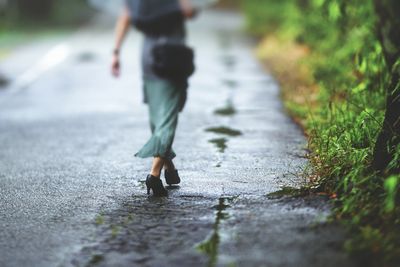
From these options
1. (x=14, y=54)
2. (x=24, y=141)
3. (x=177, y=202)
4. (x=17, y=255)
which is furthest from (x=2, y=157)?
(x=14, y=54)

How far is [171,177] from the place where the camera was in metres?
6.34

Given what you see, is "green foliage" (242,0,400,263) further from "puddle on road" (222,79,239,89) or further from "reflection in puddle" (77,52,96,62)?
"reflection in puddle" (77,52,96,62)

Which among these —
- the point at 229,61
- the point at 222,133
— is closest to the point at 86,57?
the point at 229,61

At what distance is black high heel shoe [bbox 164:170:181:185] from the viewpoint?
20.7 ft

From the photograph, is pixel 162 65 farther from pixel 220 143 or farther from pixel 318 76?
pixel 318 76

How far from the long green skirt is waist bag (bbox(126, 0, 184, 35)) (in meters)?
0.43

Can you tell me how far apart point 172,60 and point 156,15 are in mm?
383

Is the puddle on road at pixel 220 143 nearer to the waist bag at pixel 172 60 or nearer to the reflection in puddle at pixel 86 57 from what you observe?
the waist bag at pixel 172 60

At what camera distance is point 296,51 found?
1659cm

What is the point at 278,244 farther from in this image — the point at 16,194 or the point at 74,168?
the point at 74,168

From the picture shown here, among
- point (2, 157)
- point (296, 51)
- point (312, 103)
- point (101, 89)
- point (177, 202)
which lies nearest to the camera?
point (177, 202)

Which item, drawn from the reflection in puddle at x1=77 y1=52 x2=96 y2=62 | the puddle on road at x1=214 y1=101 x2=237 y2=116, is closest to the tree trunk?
Answer: the puddle on road at x1=214 y1=101 x2=237 y2=116

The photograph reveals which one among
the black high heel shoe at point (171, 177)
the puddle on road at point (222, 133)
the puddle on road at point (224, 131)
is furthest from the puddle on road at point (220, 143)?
the black high heel shoe at point (171, 177)

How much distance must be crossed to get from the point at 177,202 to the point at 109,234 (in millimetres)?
892
